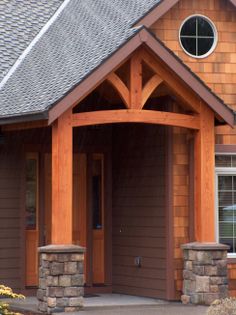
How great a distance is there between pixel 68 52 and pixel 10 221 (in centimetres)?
309

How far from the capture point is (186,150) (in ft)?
51.1

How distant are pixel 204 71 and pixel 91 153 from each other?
261 cm

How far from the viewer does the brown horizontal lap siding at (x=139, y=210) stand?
1559 cm

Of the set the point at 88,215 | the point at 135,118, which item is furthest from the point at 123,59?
the point at 88,215

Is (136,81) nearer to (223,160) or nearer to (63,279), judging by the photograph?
(223,160)

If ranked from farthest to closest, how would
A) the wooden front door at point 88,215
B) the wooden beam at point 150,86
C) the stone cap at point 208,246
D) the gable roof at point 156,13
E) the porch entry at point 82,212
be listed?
the wooden front door at point 88,215 < the porch entry at point 82,212 < the gable roof at point 156,13 < the stone cap at point 208,246 < the wooden beam at point 150,86

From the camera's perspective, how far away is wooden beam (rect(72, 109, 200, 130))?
14.2m

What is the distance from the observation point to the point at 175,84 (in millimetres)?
14797

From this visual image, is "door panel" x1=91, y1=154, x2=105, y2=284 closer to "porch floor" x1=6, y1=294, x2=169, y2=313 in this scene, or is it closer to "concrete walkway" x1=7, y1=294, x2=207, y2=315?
"porch floor" x1=6, y1=294, x2=169, y2=313

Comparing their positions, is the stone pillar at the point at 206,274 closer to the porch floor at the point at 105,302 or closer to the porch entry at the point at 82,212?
the porch floor at the point at 105,302

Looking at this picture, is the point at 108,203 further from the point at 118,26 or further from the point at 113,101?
the point at 118,26

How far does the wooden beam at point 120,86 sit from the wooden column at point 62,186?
37.7 inches

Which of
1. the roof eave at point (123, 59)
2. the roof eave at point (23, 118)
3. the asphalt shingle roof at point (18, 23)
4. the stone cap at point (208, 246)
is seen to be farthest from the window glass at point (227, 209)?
the asphalt shingle roof at point (18, 23)

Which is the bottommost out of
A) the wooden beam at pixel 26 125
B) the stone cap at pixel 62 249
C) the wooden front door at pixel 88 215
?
the stone cap at pixel 62 249
